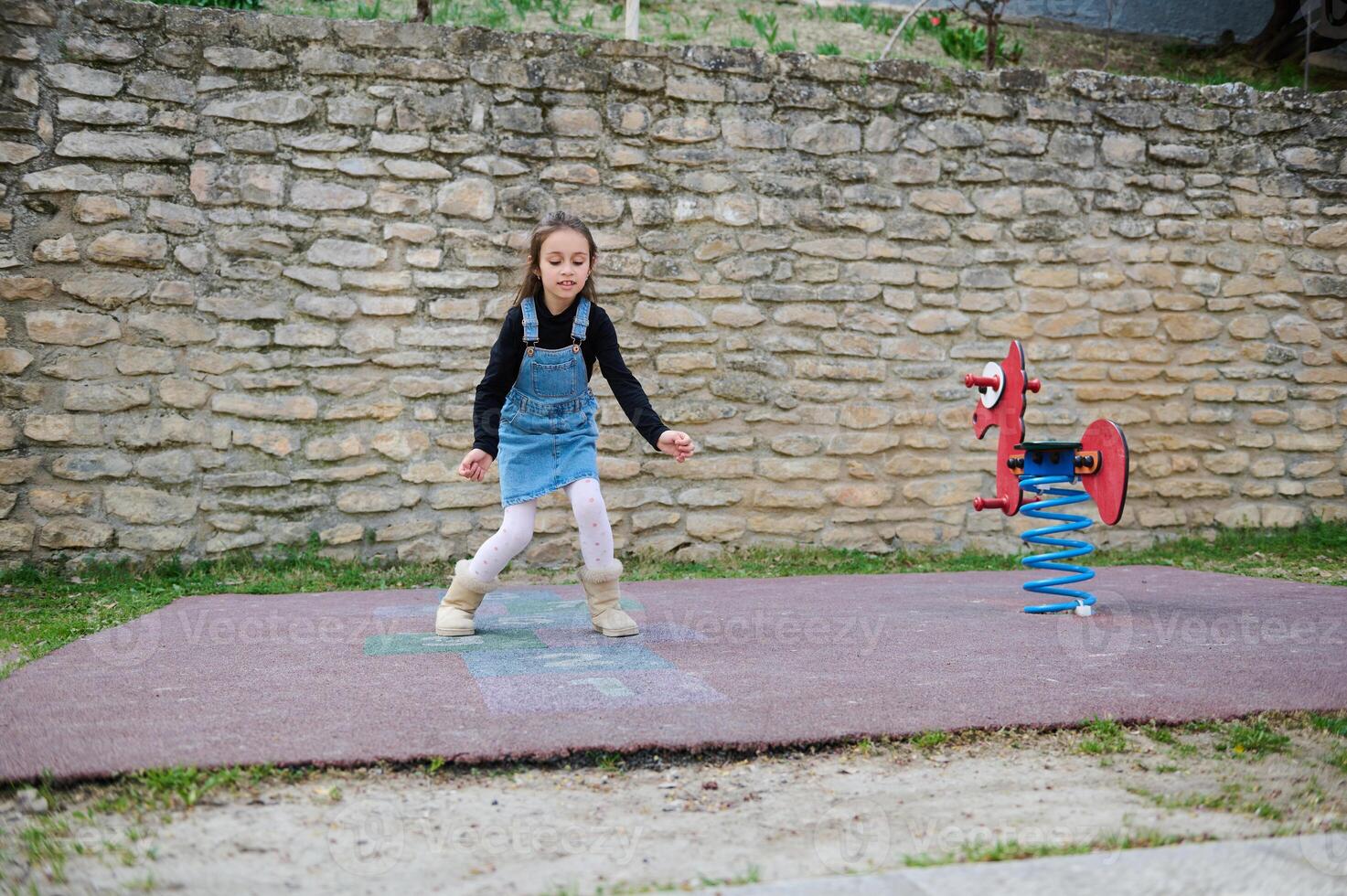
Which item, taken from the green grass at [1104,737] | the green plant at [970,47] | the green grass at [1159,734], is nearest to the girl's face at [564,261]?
the green grass at [1104,737]

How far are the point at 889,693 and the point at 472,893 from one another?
1.51 metres

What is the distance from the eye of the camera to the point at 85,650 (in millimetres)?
3463

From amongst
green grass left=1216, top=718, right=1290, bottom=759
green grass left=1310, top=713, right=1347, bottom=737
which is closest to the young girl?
green grass left=1216, top=718, right=1290, bottom=759

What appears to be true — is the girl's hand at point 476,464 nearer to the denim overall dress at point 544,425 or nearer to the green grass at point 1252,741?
the denim overall dress at point 544,425

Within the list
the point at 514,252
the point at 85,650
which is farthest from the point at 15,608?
the point at 514,252

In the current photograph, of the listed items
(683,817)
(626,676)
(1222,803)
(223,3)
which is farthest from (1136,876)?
(223,3)

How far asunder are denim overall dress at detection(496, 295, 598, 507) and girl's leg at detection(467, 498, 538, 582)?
0.13 ft

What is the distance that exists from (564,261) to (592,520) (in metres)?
0.87

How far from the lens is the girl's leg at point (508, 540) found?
3.65 meters

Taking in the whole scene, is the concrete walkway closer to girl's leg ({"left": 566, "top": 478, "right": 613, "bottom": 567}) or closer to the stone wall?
girl's leg ({"left": 566, "top": 478, "right": 613, "bottom": 567})

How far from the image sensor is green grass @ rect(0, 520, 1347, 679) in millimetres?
4547

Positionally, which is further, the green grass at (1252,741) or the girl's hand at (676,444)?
the girl's hand at (676,444)

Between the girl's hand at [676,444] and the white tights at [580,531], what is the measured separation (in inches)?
11.2

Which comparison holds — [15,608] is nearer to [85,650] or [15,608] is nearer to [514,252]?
[85,650]
